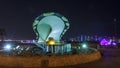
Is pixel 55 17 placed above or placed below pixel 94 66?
above

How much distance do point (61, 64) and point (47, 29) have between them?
19154 mm

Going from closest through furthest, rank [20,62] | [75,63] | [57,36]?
[20,62]
[75,63]
[57,36]

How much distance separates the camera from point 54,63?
24000 millimetres

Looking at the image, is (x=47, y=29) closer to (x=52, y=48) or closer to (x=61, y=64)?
(x=52, y=48)

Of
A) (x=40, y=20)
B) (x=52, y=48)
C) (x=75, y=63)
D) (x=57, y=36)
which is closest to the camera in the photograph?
(x=75, y=63)

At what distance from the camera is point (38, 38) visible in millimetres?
43844

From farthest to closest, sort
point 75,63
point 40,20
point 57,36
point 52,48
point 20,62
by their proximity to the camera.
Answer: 1. point 57,36
2. point 40,20
3. point 52,48
4. point 75,63
5. point 20,62

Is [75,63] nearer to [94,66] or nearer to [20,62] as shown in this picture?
[94,66]

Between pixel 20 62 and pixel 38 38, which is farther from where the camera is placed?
pixel 38 38

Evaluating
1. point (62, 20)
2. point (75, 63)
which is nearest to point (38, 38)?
point (62, 20)

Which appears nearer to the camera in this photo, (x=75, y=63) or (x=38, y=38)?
(x=75, y=63)

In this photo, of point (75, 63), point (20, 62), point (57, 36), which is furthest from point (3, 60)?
point (57, 36)

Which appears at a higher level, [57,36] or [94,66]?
[57,36]

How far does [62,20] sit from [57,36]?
2951 millimetres
